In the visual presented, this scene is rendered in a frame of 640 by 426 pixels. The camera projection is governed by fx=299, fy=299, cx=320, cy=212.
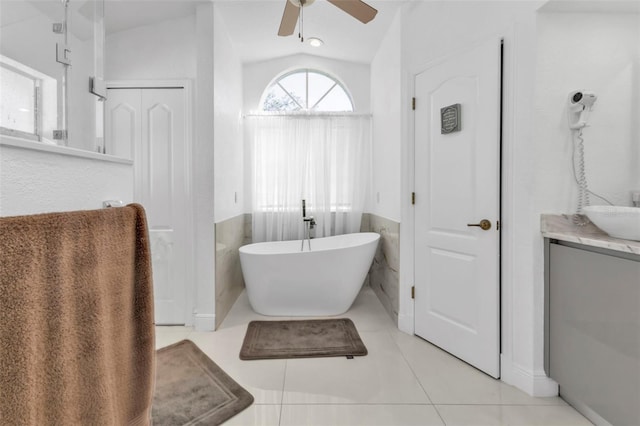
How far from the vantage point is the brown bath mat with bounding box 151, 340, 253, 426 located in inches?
59.5

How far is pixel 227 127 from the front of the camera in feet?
9.51

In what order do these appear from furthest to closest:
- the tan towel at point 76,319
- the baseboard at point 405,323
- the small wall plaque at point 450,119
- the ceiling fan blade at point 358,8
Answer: the baseboard at point 405,323, the small wall plaque at point 450,119, the ceiling fan blade at point 358,8, the tan towel at point 76,319

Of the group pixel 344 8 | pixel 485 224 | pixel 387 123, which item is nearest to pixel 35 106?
pixel 344 8

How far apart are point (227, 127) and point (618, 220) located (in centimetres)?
287

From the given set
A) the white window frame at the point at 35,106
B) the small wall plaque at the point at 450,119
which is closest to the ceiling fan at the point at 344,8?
the small wall plaque at the point at 450,119

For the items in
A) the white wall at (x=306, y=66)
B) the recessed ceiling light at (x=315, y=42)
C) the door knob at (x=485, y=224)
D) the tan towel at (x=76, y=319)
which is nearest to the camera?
the tan towel at (x=76, y=319)

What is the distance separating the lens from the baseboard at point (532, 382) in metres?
1.68

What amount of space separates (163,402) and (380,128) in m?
2.89

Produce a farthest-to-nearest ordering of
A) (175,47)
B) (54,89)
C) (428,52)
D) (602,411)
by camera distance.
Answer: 1. (175,47)
2. (428,52)
3. (602,411)
4. (54,89)

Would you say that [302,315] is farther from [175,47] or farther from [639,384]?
[175,47]

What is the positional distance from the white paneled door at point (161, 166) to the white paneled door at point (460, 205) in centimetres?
197

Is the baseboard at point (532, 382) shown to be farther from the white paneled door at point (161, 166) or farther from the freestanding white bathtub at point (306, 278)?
the white paneled door at point (161, 166)

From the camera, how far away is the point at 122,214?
2.28 ft

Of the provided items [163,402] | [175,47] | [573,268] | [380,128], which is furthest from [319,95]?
[163,402]
